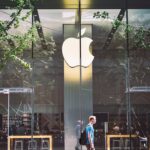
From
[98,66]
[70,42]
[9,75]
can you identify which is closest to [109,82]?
[98,66]

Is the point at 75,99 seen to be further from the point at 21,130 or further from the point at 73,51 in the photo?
the point at 21,130

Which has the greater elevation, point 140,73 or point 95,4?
point 95,4

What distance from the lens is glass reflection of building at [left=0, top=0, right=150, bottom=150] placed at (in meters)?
21.7

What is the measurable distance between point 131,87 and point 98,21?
10.2 ft

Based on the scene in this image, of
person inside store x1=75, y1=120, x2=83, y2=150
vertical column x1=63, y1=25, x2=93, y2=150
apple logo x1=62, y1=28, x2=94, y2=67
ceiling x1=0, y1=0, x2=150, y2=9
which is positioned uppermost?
ceiling x1=0, y1=0, x2=150, y2=9

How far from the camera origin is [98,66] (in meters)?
22.3

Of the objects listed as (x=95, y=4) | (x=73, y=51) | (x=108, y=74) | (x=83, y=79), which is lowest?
(x=83, y=79)

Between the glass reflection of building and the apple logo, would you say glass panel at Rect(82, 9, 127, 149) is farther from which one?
the apple logo

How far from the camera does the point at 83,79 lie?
72.8 ft

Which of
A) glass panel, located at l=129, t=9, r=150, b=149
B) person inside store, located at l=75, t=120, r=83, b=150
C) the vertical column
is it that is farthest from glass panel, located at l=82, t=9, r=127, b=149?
person inside store, located at l=75, t=120, r=83, b=150

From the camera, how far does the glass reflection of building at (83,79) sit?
21.7 metres

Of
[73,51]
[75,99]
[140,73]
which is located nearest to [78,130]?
[75,99]

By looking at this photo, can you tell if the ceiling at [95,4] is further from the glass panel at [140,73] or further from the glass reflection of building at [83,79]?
the glass panel at [140,73]

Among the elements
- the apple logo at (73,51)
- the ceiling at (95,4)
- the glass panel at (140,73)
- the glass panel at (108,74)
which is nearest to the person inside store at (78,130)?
the glass panel at (108,74)
